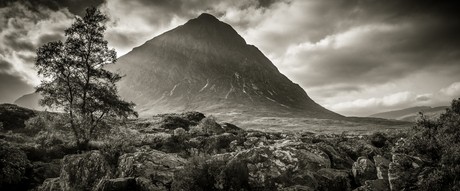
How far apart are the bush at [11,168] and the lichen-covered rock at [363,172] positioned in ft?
74.7

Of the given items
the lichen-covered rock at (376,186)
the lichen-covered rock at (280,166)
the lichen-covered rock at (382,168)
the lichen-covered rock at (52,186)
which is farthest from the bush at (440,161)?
the lichen-covered rock at (52,186)

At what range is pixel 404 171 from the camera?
8.54 m

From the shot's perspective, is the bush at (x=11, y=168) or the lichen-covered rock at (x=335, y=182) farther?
the bush at (x=11, y=168)

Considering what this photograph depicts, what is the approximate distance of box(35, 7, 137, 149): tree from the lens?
2147 cm

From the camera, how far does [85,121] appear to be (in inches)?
882

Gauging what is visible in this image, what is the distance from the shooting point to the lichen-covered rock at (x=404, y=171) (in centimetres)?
820

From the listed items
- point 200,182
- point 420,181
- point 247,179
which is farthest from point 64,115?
point 420,181

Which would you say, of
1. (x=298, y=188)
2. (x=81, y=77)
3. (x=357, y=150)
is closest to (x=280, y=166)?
(x=298, y=188)

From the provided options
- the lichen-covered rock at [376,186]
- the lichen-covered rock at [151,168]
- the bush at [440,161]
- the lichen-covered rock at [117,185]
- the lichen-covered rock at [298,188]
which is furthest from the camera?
the lichen-covered rock at [151,168]

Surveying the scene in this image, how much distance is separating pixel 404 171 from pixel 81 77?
28011 mm

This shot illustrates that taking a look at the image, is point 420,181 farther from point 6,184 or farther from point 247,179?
point 6,184

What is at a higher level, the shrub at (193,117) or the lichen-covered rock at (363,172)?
the shrub at (193,117)

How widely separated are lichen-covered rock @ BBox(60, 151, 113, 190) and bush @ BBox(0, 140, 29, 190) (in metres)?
5.43

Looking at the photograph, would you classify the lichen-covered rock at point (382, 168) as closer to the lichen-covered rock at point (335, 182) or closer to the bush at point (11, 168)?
the lichen-covered rock at point (335, 182)
